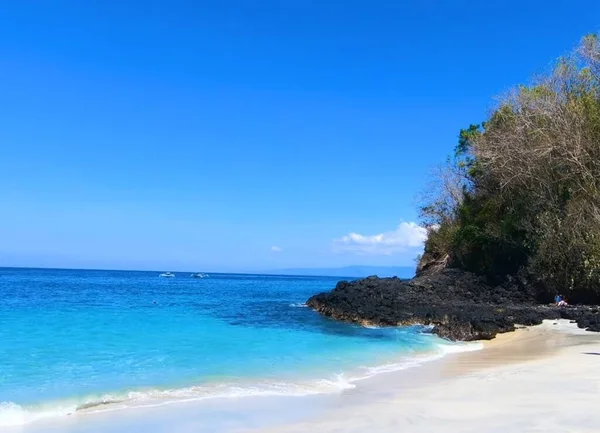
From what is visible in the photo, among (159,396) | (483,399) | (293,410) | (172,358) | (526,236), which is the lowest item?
(172,358)

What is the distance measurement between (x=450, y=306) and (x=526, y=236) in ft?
19.7

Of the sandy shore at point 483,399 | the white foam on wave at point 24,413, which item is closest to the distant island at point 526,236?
the sandy shore at point 483,399

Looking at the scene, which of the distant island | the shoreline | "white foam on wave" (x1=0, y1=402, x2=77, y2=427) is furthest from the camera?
the distant island

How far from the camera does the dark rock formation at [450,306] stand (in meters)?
17.8

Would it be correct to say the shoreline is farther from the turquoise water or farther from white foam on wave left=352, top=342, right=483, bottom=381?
the turquoise water

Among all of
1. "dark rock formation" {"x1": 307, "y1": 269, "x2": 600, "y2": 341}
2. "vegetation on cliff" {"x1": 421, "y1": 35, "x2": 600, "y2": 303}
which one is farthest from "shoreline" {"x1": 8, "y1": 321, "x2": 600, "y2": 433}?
"vegetation on cliff" {"x1": 421, "y1": 35, "x2": 600, "y2": 303}

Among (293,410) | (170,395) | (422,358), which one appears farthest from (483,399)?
(422,358)

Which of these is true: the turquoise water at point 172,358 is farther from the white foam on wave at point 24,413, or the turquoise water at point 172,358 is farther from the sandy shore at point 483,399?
the sandy shore at point 483,399

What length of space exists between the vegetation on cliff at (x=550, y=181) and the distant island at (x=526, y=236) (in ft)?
0.17

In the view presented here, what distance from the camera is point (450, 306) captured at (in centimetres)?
2364

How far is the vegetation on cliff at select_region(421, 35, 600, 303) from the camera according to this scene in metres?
21.4

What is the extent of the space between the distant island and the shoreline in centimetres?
744

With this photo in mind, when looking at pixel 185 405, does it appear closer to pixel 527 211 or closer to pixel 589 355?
pixel 589 355

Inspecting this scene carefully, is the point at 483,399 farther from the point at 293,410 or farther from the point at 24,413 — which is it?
the point at 24,413
